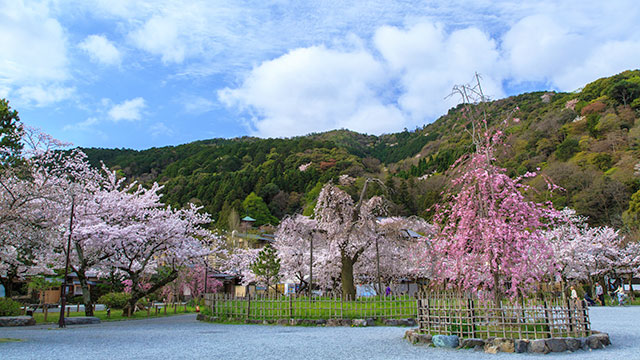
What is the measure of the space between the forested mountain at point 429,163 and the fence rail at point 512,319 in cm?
2893

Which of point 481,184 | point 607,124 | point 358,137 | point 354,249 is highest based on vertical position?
point 358,137

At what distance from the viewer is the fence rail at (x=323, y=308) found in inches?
654

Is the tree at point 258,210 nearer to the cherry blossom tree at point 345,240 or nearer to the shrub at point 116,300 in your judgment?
the cherry blossom tree at point 345,240

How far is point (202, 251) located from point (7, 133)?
15821mm

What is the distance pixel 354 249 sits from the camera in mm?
19609

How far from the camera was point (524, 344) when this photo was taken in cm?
895

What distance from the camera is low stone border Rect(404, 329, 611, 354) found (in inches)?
350

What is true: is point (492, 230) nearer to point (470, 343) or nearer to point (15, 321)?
point (470, 343)

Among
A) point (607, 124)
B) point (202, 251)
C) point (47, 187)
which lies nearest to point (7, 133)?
point (202, 251)

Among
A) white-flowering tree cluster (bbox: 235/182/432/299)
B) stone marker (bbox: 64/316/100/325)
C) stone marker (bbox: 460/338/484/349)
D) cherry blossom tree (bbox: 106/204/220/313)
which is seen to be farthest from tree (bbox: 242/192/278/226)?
stone marker (bbox: 460/338/484/349)

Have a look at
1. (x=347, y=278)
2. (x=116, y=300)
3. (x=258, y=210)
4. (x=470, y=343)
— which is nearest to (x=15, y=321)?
(x=116, y=300)

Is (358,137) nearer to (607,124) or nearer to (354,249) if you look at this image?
(607,124)

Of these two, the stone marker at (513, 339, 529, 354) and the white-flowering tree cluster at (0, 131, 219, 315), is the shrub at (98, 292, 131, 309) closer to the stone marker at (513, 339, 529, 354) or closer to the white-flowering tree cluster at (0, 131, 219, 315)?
the white-flowering tree cluster at (0, 131, 219, 315)

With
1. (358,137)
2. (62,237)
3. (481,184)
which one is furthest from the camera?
(358,137)
